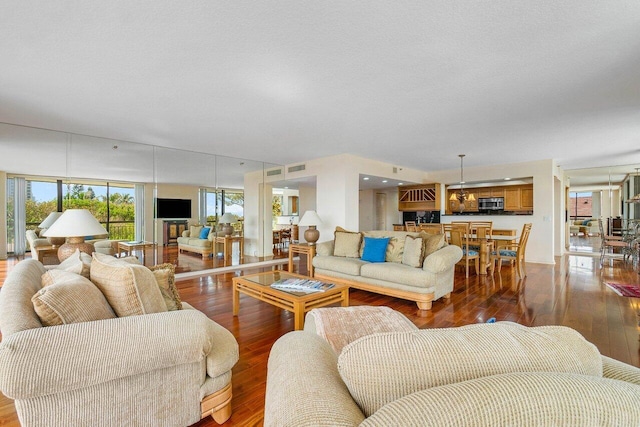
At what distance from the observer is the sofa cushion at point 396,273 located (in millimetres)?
3375

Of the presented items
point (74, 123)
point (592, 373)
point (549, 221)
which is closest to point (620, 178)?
point (549, 221)

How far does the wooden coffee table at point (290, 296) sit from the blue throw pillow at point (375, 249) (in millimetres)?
1313

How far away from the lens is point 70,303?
53.0 inches

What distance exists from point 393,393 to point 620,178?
11.6 m

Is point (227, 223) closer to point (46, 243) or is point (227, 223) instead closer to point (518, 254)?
point (46, 243)

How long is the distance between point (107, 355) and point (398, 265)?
3.26 metres

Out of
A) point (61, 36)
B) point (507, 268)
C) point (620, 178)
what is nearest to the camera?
point (61, 36)

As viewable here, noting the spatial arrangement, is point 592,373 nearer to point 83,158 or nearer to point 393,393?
point 393,393

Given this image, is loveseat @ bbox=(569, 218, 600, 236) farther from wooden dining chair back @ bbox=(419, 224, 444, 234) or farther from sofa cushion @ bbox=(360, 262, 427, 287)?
sofa cushion @ bbox=(360, 262, 427, 287)

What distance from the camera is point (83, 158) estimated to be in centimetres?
479

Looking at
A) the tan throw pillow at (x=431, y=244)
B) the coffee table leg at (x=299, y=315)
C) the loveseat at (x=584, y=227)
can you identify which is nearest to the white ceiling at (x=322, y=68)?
the tan throw pillow at (x=431, y=244)

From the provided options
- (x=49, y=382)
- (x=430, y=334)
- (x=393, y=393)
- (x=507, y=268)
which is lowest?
(x=507, y=268)

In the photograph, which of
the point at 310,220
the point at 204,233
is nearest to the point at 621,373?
the point at 310,220

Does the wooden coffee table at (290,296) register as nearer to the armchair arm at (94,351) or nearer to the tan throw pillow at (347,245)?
the armchair arm at (94,351)
